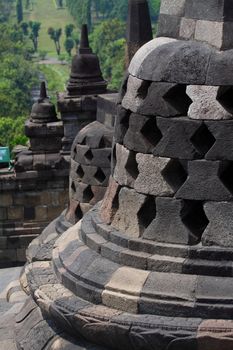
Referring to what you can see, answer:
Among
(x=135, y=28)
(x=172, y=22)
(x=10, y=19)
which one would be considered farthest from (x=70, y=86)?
(x=10, y=19)

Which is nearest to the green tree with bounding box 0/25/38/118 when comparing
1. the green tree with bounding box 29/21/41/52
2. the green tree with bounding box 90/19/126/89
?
the green tree with bounding box 90/19/126/89

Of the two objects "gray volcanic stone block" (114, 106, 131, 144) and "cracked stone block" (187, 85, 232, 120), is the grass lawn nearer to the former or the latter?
"gray volcanic stone block" (114, 106, 131, 144)

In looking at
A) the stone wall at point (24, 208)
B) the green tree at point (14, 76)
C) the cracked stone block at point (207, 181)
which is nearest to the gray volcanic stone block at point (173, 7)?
the cracked stone block at point (207, 181)

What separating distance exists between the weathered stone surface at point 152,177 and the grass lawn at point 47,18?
381ft

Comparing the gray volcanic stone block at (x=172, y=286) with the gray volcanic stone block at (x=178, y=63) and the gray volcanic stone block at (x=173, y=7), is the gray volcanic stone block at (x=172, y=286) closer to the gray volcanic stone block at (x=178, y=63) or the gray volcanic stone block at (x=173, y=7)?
the gray volcanic stone block at (x=178, y=63)

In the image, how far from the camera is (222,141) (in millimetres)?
5879

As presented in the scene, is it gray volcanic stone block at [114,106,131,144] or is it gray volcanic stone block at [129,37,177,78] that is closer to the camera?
gray volcanic stone block at [129,37,177,78]

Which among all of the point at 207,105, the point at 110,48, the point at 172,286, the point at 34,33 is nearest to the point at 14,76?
the point at 110,48

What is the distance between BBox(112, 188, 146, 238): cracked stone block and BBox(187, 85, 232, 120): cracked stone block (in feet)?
2.32

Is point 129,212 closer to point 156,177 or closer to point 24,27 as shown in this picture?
point 156,177

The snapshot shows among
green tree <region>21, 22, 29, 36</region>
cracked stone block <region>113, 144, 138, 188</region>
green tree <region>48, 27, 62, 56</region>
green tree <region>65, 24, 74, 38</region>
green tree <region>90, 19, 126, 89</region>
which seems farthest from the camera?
green tree <region>21, 22, 29, 36</region>

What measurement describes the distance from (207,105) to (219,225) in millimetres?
776

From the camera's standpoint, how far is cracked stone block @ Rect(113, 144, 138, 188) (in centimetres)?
634

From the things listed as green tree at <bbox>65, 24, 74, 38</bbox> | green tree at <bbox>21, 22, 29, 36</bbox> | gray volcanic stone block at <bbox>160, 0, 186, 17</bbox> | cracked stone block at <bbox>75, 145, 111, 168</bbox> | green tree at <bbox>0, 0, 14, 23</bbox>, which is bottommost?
green tree at <bbox>0, 0, 14, 23</bbox>
